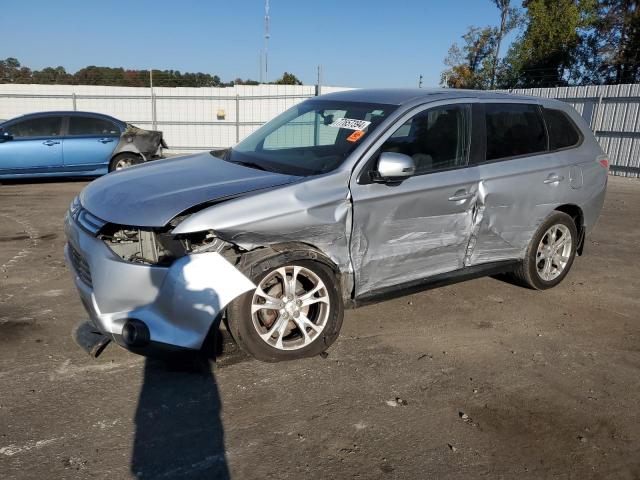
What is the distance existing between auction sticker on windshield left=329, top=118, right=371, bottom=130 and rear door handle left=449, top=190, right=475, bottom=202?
0.86m

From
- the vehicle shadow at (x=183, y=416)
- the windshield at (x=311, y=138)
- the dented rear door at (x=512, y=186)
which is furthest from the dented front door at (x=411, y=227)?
the vehicle shadow at (x=183, y=416)

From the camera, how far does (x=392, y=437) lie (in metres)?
2.86

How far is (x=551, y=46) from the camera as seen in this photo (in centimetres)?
3269

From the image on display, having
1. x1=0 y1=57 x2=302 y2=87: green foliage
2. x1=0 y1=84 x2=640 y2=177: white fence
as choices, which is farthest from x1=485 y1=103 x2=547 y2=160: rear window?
x1=0 y1=57 x2=302 y2=87: green foliage

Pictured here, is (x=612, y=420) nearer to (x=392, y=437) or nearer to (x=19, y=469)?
(x=392, y=437)

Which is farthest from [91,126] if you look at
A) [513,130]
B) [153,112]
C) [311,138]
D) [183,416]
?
[183,416]

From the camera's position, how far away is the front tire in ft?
11.0

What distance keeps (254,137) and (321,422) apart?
110 inches

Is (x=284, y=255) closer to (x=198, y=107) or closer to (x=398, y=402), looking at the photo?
(x=398, y=402)

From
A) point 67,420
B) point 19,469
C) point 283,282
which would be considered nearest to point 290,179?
point 283,282

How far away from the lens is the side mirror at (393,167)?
3.69m

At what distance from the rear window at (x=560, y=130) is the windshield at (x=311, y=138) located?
5.98 feet

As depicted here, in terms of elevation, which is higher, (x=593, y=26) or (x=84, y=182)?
(x=593, y=26)

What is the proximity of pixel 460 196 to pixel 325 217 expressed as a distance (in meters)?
1.24
